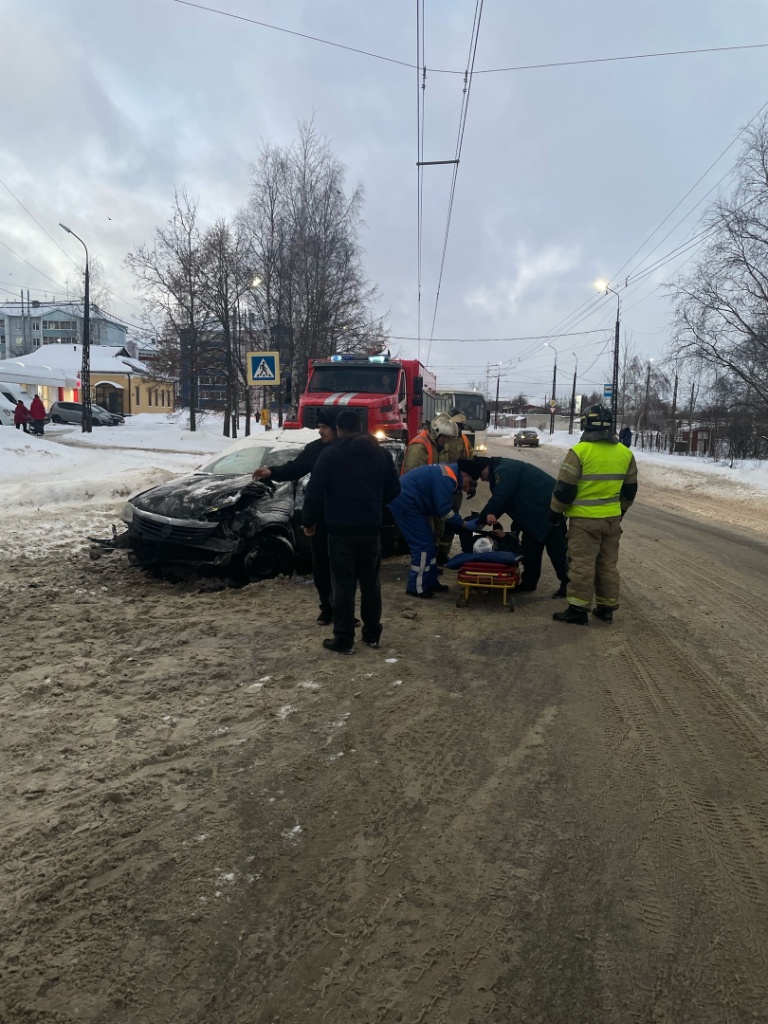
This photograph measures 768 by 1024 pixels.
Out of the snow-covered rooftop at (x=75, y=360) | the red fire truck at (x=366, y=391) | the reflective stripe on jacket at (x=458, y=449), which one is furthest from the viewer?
the snow-covered rooftop at (x=75, y=360)

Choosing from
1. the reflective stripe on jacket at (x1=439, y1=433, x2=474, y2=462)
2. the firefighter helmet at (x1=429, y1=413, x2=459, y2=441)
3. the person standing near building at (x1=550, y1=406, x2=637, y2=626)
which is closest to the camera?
the person standing near building at (x1=550, y1=406, x2=637, y2=626)

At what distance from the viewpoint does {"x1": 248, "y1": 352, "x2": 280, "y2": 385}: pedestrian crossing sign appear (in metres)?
14.7

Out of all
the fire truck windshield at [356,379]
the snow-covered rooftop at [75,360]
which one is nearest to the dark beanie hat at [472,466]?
the fire truck windshield at [356,379]

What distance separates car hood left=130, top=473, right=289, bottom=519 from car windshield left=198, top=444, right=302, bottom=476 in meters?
0.59

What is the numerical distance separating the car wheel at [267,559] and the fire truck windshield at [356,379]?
8.17 meters

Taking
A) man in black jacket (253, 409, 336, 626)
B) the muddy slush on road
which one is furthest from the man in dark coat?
man in black jacket (253, 409, 336, 626)

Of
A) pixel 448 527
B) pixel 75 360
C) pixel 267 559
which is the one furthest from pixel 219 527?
pixel 75 360

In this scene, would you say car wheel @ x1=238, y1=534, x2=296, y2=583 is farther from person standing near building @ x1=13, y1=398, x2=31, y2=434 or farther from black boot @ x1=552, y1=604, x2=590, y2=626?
person standing near building @ x1=13, y1=398, x2=31, y2=434

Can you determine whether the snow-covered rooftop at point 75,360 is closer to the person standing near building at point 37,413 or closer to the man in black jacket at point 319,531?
the person standing near building at point 37,413

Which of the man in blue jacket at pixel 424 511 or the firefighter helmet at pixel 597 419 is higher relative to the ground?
the firefighter helmet at pixel 597 419

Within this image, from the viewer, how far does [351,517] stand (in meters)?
5.03

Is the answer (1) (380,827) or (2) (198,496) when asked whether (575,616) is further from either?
(2) (198,496)

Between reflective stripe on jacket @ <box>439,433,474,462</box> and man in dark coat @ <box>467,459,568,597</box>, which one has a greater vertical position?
reflective stripe on jacket @ <box>439,433,474,462</box>

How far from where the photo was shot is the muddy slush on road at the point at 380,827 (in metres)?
2.16
